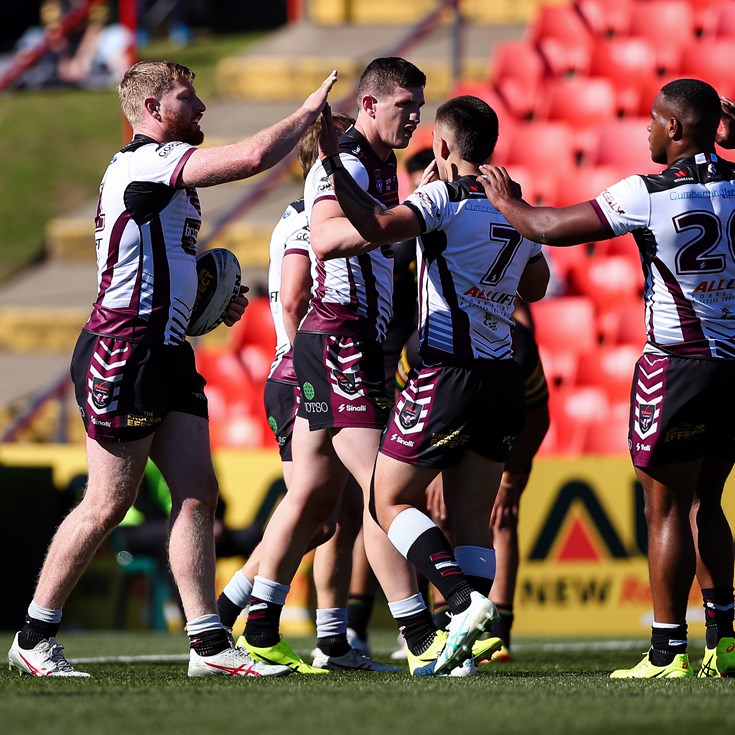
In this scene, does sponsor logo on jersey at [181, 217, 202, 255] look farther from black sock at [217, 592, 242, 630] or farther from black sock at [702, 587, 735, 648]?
black sock at [702, 587, 735, 648]

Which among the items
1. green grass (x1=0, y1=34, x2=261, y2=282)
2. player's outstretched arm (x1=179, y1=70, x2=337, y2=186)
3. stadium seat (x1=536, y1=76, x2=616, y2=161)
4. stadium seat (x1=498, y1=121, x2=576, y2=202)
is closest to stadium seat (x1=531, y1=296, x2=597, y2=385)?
stadium seat (x1=498, y1=121, x2=576, y2=202)

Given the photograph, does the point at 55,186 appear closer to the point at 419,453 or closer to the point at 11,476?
the point at 11,476

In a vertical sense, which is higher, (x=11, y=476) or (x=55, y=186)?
(x=55, y=186)

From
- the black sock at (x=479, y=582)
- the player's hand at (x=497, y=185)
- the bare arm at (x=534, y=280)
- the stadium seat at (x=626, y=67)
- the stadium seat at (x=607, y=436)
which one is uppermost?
the stadium seat at (x=626, y=67)

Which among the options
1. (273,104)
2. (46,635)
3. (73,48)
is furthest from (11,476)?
(73,48)

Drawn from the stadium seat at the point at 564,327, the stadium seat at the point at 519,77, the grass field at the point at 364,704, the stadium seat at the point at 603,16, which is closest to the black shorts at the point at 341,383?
the grass field at the point at 364,704

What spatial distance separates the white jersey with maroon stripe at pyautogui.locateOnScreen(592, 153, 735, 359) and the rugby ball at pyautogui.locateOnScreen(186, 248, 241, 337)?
1538mm

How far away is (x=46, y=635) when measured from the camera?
222 inches

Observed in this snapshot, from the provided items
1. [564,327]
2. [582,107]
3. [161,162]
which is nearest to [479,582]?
[161,162]

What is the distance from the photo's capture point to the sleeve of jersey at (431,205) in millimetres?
5297

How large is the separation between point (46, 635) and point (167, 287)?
1369mm

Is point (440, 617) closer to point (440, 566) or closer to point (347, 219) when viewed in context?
point (440, 566)

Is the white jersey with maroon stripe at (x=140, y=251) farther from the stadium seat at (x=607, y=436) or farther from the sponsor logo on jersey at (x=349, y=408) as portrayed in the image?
the stadium seat at (x=607, y=436)

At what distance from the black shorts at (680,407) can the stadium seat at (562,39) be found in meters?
9.19
